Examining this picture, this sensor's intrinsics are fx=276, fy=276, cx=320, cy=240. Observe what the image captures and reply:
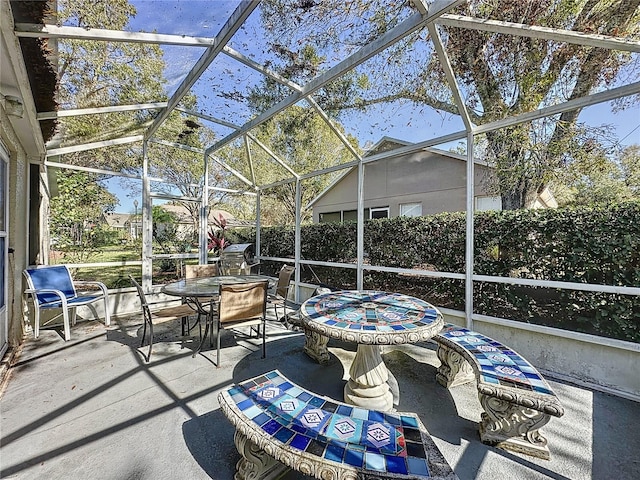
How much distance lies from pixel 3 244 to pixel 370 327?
4.14 m

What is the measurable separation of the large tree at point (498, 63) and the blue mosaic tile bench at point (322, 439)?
11.1ft

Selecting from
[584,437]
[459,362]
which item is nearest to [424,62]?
[459,362]

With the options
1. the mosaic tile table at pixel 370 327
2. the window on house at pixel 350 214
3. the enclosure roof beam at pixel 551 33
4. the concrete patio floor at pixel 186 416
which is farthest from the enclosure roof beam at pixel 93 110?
the window on house at pixel 350 214

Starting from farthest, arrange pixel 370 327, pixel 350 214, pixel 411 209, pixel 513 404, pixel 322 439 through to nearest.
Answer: pixel 350 214 < pixel 411 209 < pixel 370 327 < pixel 513 404 < pixel 322 439

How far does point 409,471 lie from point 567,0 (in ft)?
15.0

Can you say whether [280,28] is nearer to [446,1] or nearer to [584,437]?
[446,1]

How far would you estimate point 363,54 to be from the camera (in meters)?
2.62

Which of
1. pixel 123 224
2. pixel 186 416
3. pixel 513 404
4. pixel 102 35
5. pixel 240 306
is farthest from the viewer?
pixel 123 224

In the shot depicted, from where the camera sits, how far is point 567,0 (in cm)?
296

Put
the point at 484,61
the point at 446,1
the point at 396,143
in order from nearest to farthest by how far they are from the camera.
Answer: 1. the point at 446,1
2. the point at 484,61
3. the point at 396,143

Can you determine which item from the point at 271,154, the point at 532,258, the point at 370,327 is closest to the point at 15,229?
the point at 271,154

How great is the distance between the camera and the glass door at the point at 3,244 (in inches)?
118

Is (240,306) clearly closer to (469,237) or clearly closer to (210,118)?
(469,237)

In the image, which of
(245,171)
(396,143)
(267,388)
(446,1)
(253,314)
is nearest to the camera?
(267,388)
